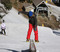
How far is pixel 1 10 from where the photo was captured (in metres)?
40.1

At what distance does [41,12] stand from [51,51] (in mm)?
63276

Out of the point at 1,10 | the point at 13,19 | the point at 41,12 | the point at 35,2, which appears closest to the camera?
the point at 1,10

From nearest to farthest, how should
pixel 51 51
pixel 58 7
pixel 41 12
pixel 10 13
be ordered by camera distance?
pixel 51 51, pixel 10 13, pixel 41 12, pixel 58 7

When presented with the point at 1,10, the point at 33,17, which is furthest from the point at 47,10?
the point at 33,17

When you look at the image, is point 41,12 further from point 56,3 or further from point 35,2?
point 56,3

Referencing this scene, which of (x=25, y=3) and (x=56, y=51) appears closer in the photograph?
(x=56, y=51)

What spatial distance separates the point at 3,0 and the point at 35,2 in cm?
2361

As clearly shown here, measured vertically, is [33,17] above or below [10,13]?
above

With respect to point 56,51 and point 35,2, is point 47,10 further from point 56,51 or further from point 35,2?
point 56,51

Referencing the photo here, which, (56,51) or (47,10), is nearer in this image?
(56,51)

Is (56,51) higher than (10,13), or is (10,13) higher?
(56,51)

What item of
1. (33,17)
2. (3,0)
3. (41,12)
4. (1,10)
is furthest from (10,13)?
(33,17)

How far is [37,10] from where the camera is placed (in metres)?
70.6

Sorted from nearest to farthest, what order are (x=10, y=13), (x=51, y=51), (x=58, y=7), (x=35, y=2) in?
(x=51, y=51)
(x=10, y=13)
(x=35, y=2)
(x=58, y=7)
